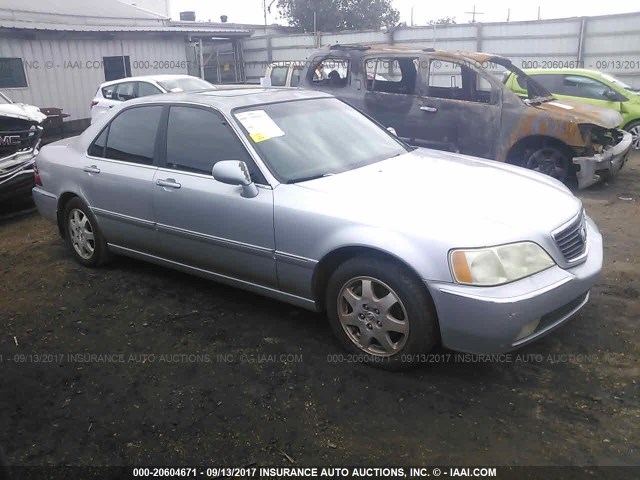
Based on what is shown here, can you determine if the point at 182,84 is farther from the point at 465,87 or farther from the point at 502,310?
the point at 502,310

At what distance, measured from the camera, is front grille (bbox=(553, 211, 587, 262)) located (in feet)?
10.2

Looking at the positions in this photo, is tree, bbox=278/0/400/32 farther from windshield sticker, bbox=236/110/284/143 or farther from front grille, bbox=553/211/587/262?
front grille, bbox=553/211/587/262

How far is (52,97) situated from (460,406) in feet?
48.0

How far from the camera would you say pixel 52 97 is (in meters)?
14.5

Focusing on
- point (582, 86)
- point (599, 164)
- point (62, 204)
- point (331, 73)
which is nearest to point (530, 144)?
point (599, 164)

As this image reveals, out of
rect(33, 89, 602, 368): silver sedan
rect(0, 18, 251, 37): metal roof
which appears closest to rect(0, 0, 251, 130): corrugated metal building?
rect(0, 18, 251, 37): metal roof

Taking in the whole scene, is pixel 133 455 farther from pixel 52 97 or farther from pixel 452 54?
pixel 52 97

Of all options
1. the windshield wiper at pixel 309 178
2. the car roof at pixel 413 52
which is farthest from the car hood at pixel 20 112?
the windshield wiper at pixel 309 178

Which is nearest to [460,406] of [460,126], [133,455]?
[133,455]

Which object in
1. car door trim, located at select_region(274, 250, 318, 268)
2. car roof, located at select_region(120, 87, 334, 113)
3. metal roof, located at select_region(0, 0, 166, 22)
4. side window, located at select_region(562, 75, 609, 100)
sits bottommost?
car door trim, located at select_region(274, 250, 318, 268)

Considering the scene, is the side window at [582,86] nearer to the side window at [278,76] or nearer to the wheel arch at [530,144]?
the wheel arch at [530,144]

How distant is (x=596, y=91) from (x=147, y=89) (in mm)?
8274

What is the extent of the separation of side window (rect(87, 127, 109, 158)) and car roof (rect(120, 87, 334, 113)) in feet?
1.13

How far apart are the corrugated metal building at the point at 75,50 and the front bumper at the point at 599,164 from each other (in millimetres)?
12492
